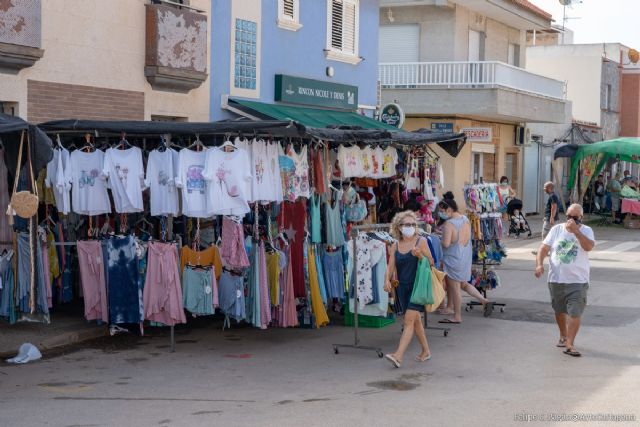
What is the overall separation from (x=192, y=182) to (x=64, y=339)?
2.46m

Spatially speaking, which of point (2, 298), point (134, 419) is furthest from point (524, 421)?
point (2, 298)

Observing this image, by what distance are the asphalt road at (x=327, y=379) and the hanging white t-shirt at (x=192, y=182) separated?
1649 millimetres

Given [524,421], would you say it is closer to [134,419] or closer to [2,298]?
[134,419]

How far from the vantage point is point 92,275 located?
11805mm

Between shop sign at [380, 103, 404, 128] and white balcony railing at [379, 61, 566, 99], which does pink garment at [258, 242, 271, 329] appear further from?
white balcony railing at [379, 61, 566, 99]

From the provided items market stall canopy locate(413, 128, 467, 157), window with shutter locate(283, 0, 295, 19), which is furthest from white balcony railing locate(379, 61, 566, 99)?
market stall canopy locate(413, 128, 467, 157)

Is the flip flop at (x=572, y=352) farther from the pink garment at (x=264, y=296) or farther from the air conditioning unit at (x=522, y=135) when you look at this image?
the air conditioning unit at (x=522, y=135)

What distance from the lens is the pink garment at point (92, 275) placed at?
11.8m

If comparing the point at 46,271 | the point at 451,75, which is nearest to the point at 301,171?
the point at 46,271

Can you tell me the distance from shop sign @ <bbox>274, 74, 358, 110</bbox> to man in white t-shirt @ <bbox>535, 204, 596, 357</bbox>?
33.6 feet

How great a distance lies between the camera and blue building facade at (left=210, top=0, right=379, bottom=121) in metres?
18.7

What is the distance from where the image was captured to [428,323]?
1332cm

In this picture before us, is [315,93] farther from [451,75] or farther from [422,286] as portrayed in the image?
[422,286]

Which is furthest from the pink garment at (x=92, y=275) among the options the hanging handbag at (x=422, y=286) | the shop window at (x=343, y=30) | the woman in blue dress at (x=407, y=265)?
the shop window at (x=343, y=30)
